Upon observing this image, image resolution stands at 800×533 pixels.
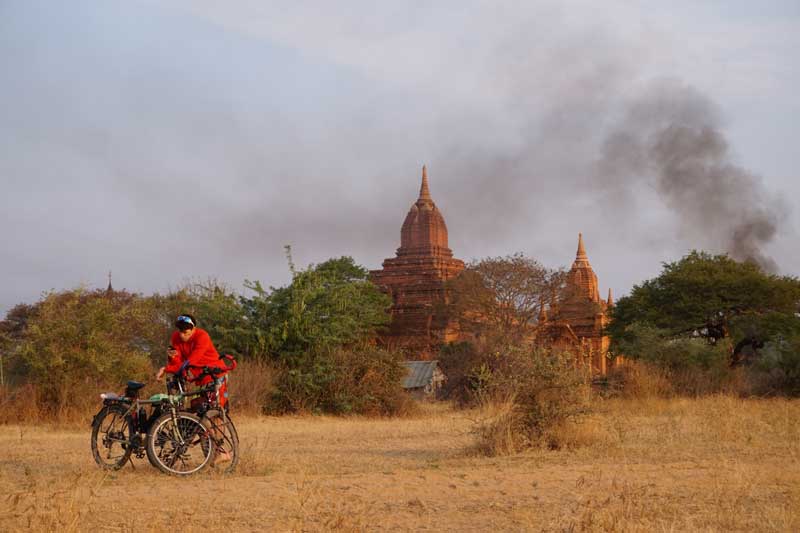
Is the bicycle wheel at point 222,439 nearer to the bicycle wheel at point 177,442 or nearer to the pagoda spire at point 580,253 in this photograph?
the bicycle wheel at point 177,442

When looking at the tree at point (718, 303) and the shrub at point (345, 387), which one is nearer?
the shrub at point (345, 387)

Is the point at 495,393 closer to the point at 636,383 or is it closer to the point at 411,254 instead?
the point at 636,383

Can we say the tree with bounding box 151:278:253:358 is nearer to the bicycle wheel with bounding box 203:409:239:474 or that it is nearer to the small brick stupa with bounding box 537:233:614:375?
the bicycle wheel with bounding box 203:409:239:474

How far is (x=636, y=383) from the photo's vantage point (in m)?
18.1

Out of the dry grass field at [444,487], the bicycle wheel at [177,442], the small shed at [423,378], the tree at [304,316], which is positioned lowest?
the dry grass field at [444,487]

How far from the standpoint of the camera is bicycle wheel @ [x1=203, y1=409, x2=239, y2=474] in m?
7.57

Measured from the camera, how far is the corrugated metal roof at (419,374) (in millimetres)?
27469

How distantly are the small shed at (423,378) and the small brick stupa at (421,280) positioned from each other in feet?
34.1

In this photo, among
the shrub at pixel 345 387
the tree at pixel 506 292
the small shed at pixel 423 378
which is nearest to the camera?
the shrub at pixel 345 387

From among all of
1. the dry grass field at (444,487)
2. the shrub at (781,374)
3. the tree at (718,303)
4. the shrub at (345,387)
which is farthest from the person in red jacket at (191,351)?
the tree at (718,303)

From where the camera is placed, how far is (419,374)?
94.0ft

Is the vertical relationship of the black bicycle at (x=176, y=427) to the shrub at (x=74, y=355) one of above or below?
below

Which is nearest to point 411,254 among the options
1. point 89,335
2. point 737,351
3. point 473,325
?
point 473,325

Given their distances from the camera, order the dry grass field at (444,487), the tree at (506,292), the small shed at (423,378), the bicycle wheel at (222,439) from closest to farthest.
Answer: the dry grass field at (444,487) < the bicycle wheel at (222,439) < the small shed at (423,378) < the tree at (506,292)
